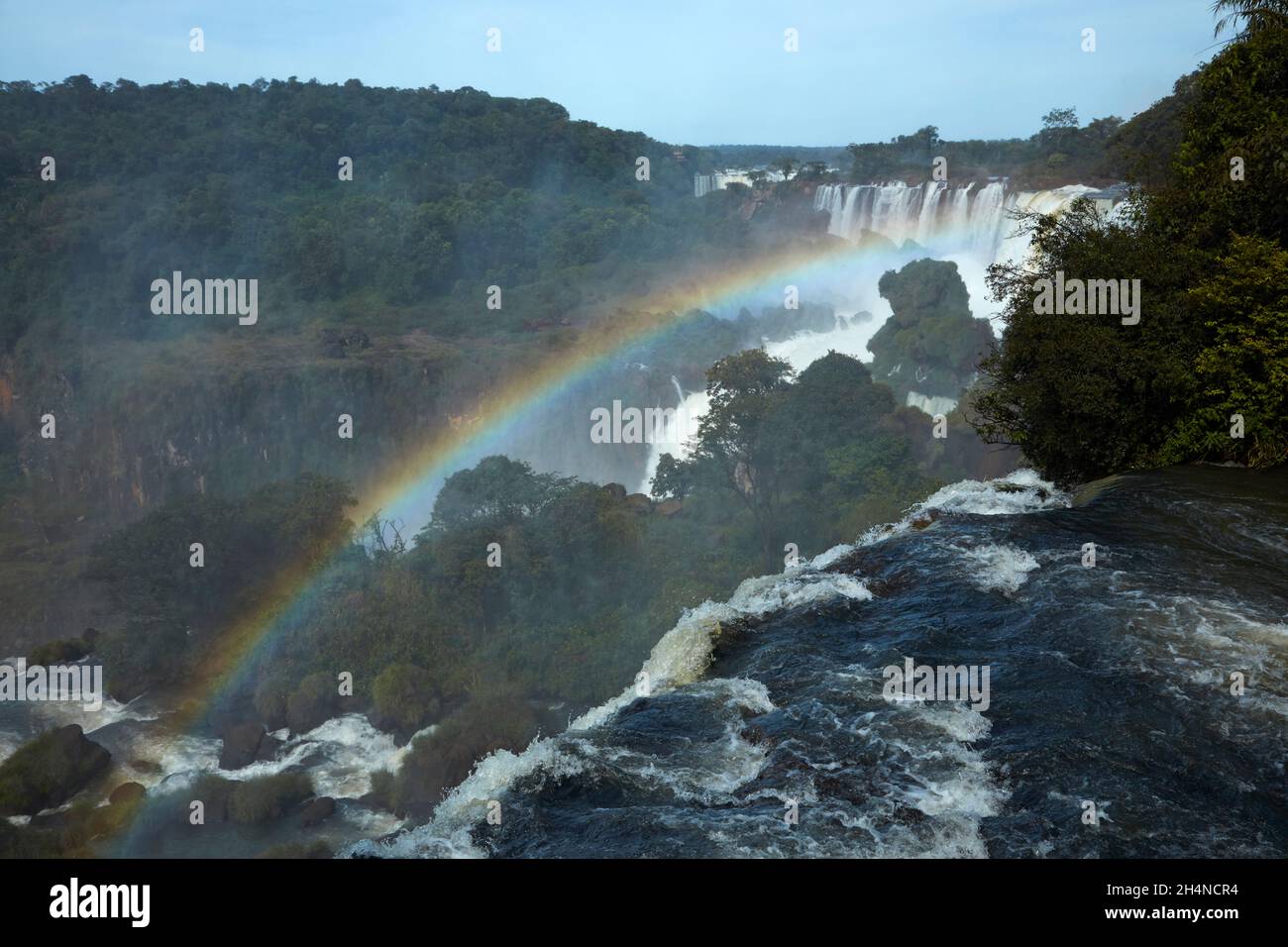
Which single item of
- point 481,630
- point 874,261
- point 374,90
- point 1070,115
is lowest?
point 481,630

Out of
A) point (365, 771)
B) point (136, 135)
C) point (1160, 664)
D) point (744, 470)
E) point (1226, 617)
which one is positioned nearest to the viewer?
point (1160, 664)

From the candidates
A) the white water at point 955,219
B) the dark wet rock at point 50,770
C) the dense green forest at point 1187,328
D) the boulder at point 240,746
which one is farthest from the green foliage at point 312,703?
the white water at point 955,219

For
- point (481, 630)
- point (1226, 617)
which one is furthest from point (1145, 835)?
point (481, 630)

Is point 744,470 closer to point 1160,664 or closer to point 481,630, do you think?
point 481,630

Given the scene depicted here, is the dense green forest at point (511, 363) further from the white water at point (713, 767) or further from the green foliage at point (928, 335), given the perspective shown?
the white water at point (713, 767)

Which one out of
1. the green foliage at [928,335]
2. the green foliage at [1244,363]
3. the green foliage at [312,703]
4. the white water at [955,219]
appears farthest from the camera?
the white water at [955,219]

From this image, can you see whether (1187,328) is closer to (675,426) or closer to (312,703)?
(312,703)

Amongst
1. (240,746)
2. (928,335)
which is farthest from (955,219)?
(240,746)
